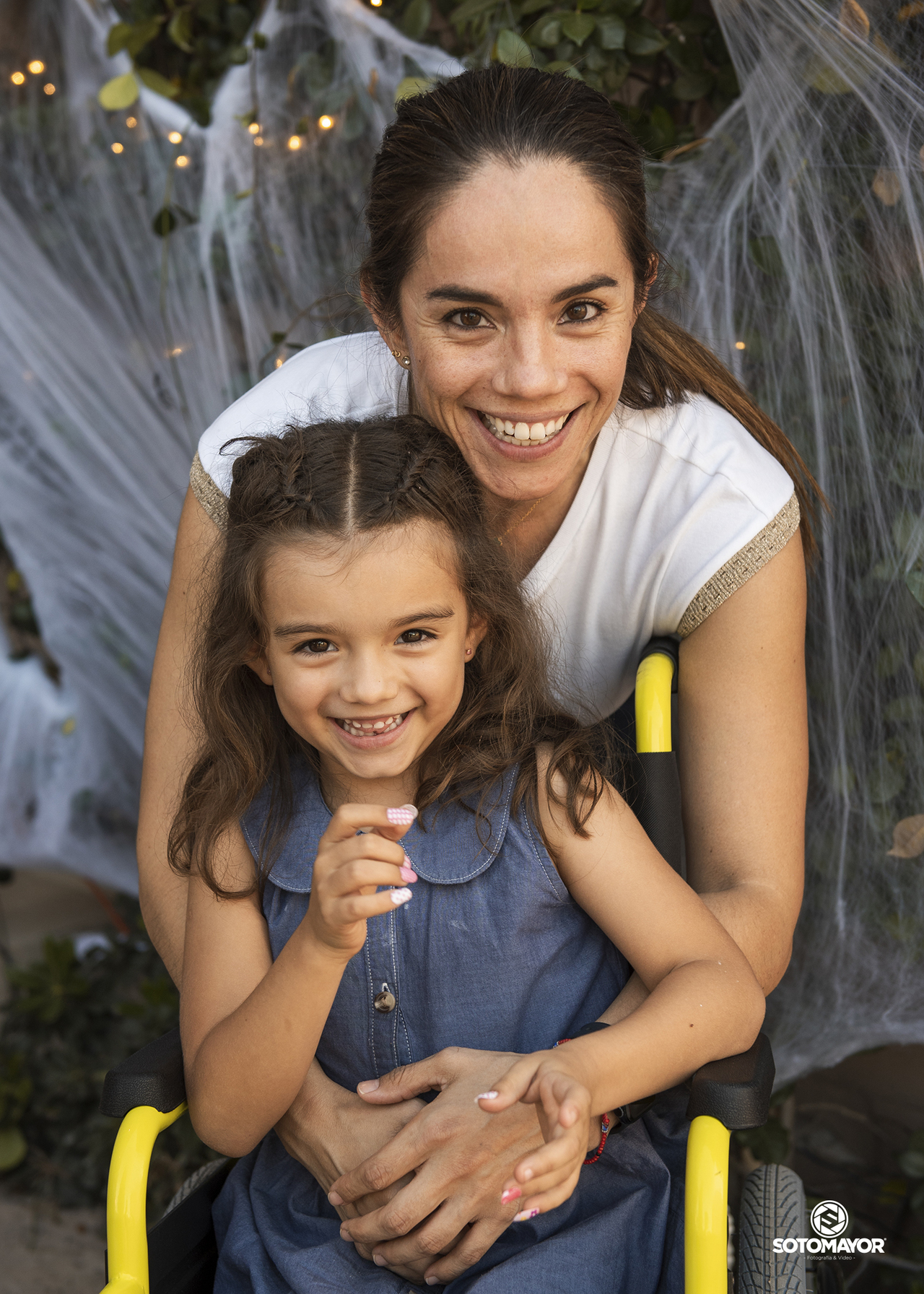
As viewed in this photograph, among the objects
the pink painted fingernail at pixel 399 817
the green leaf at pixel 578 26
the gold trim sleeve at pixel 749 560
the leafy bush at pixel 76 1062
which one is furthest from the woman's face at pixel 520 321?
the leafy bush at pixel 76 1062

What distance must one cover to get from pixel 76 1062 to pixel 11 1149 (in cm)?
20

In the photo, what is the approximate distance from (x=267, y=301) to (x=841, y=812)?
1355 mm

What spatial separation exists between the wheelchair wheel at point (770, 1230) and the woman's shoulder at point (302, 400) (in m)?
1.05

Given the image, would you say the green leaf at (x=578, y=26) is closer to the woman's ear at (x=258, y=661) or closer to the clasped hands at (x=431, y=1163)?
the woman's ear at (x=258, y=661)

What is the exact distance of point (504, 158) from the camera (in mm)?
1333

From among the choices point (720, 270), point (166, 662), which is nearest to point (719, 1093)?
point (166, 662)

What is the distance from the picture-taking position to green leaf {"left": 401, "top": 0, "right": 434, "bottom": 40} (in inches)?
78.7

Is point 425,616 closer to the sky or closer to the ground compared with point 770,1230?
closer to the sky

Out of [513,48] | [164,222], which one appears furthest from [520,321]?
[164,222]

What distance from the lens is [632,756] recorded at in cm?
150

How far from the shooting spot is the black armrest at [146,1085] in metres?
1.23

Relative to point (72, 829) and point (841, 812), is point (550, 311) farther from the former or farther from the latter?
point (72, 829)

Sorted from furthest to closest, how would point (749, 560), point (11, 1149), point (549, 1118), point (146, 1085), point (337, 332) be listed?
point (11, 1149) < point (337, 332) < point (749, 560) < point (146, 1085) < point (549, 1118)

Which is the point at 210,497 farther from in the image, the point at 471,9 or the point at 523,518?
the point at 471,9
